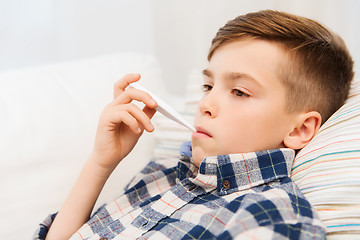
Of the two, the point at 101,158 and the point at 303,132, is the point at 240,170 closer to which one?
the point at 303,132

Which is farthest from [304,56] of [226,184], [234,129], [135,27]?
[135,27]

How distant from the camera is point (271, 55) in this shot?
854 millimetres

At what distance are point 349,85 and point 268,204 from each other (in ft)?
1.52

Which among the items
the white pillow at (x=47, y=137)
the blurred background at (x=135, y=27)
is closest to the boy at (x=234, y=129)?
the white pillow at (x=47, y=137)

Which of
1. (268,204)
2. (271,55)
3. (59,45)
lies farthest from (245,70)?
(59,45)

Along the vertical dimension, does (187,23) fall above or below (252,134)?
above

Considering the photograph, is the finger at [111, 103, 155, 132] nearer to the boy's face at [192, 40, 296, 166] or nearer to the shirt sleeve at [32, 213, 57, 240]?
the boy's face at [192, 40, 296, 166]

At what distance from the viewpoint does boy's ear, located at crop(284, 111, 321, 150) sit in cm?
88

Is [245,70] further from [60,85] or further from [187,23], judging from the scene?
[187,23]

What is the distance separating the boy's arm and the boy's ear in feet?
1.11

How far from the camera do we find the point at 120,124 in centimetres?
97

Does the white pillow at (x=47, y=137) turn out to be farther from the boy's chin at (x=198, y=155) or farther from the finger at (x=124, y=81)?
the boy's chin at (x=198, y=155)

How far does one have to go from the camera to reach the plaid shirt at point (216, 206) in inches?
26.3

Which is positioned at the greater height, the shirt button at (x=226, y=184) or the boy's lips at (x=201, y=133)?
the boy's lips at (x=201, y=133)
